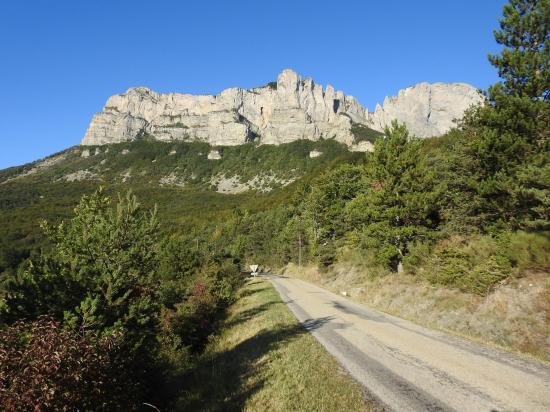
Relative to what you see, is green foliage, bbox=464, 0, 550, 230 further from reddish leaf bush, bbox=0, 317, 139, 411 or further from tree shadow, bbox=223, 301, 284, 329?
reddish leaf bush, bbox=0, 317, 139, 411

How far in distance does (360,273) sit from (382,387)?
26.8 metres

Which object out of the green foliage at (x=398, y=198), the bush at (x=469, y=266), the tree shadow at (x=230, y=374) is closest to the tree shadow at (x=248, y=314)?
the tree shadow at (x=230, y=374)

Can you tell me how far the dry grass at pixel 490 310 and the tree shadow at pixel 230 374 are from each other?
17.7ft

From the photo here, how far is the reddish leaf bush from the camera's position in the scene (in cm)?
453

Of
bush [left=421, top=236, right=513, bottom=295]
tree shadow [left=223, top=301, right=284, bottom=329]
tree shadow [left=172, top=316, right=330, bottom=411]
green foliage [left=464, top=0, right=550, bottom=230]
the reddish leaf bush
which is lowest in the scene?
tree shadow [left=223, top=301, right=284, bottom=329]

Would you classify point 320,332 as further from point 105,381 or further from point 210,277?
point 210,277

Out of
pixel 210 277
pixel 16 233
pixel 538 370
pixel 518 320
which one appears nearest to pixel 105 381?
pixel 538 370

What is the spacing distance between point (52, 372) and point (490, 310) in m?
14.4

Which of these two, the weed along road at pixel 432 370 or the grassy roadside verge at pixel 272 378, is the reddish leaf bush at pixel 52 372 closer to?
the grassy roadside verge at pixel 272 378

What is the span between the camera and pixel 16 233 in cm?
11188

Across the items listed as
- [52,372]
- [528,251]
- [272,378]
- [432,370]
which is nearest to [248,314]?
[272,378]

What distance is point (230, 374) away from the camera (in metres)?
10.8

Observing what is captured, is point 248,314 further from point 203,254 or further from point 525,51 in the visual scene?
point 525,51

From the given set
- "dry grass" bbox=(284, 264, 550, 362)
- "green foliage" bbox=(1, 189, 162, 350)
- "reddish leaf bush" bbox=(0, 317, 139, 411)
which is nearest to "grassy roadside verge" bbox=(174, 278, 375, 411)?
"green foliage" bbox=(1, 189, 162, 350)
